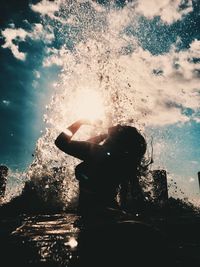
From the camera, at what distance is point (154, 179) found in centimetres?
1505

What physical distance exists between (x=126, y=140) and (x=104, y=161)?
0.41m

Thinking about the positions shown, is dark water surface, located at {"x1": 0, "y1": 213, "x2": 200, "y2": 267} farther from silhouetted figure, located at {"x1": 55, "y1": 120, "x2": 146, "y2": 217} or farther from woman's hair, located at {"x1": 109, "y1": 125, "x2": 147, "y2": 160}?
woman's hair, located at {"x1": 109, "y1": 125, "x2": 147, "y2": 160}

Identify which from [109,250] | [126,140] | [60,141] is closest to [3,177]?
[60,141]

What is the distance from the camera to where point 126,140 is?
3.05 metres

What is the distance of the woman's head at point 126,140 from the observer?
301 centimetres

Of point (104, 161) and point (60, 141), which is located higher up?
point (60, 141)

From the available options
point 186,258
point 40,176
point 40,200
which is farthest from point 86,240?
point 40,176

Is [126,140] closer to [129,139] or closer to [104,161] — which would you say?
[129,139]

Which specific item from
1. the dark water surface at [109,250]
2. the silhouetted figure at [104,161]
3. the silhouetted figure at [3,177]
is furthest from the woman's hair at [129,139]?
the silhouetted figure at [3,177]

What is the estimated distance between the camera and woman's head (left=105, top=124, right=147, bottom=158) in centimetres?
301

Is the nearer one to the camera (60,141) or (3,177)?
(60,141)

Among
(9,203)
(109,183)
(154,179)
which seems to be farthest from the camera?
(154,179)

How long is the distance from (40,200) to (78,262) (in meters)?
14.0

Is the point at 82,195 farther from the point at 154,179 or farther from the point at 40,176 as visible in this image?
the point at 40,176
